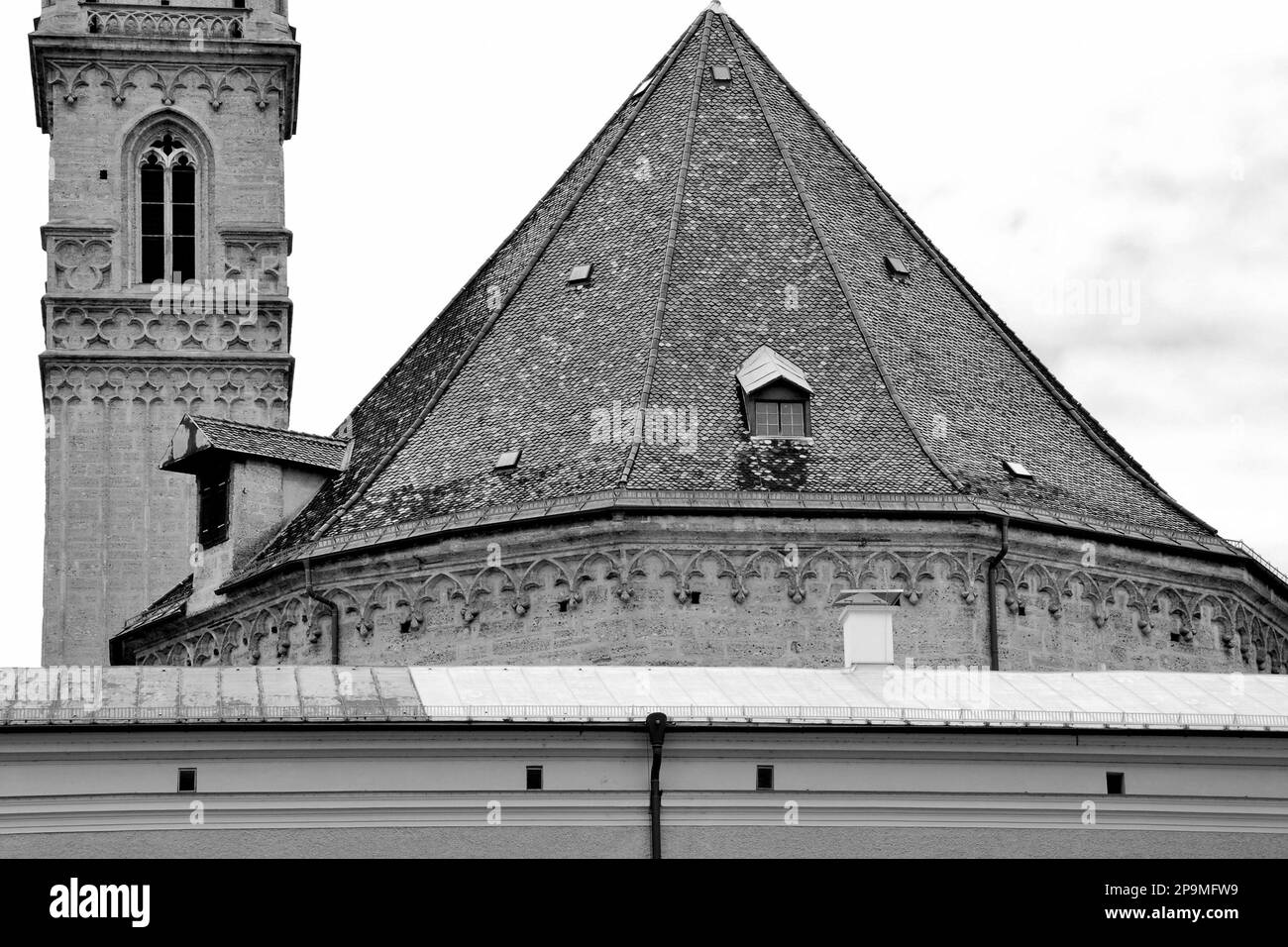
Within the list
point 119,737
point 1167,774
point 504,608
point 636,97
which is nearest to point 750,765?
point 1167,774

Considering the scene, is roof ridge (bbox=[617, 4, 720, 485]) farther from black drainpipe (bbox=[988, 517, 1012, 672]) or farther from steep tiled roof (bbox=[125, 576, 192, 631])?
steep tiled roof (bbox=[125, 576, 192, 631])

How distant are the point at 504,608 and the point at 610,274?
18.2 feet

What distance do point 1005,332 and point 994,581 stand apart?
619cm

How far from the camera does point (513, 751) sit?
90.7 feet

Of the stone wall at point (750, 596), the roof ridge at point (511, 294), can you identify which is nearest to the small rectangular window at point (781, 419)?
the stone wall at point (750, 596)

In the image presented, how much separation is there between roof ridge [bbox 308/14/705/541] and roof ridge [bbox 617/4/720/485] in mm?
563

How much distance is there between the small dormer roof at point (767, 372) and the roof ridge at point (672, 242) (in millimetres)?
1143

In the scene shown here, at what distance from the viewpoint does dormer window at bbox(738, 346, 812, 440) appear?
36219 mm

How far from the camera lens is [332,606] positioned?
36.8 metres

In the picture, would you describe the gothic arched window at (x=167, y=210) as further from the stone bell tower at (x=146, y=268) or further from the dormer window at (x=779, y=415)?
the dormer window at (x=779, y=415)

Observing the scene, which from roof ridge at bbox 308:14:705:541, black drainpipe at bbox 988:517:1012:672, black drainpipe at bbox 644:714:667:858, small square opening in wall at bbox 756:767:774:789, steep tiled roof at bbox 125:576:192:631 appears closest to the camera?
black drainpipe at bbox 644:714:667:858

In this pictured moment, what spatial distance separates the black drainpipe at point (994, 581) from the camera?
3503cm

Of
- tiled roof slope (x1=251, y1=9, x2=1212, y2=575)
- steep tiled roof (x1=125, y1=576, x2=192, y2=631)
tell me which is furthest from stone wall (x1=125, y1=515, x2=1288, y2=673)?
steep tiled roof (x1=125, y1=576, x2=192, y2=631)
